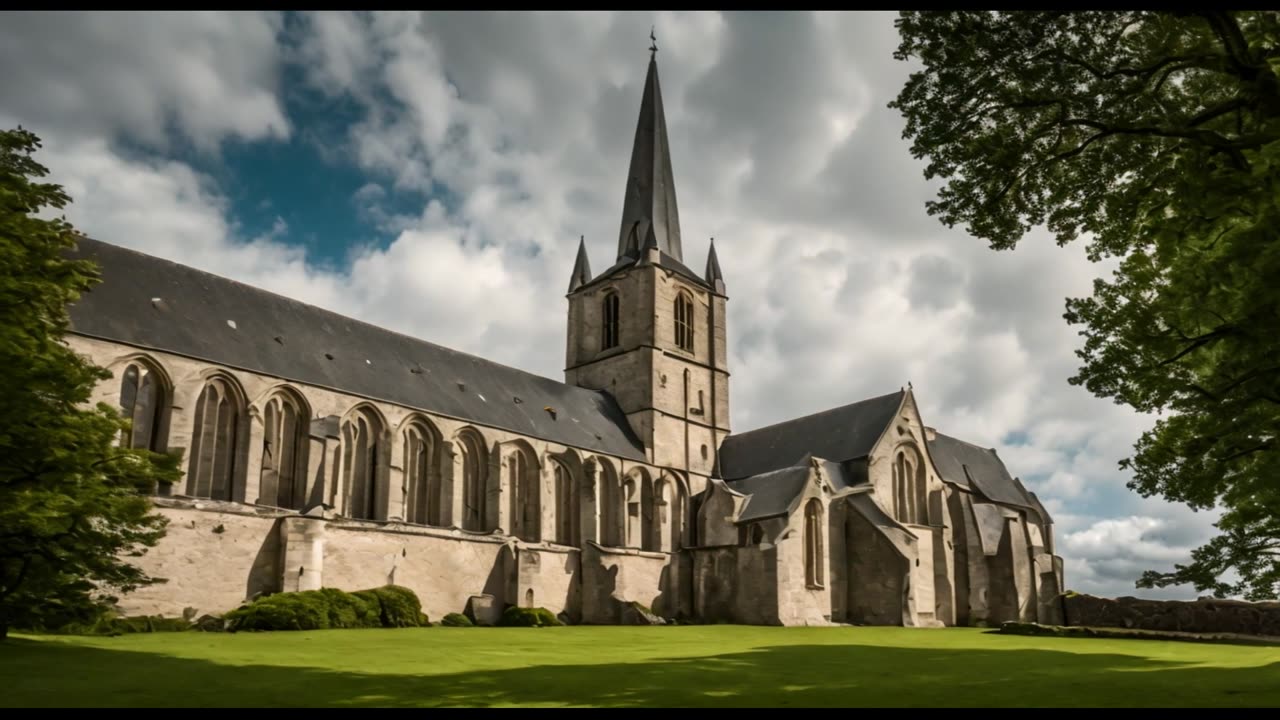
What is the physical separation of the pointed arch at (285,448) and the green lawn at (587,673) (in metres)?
9.21

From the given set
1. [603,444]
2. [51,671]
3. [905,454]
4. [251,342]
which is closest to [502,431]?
[603,444]

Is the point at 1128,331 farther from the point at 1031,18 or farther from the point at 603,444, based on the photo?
the point at 603,444

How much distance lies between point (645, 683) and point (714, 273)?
44.1m

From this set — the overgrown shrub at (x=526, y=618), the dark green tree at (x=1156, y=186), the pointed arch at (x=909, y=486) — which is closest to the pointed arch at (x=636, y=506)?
the overgrown shrub at (x=526, y=618)

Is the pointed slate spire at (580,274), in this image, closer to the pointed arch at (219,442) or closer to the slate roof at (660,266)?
the slate roof at (660,266)

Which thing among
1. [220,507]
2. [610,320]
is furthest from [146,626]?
[610,320]

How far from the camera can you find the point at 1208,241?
41.0 feet

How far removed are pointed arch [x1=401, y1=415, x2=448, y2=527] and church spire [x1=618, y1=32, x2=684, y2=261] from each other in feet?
62.7

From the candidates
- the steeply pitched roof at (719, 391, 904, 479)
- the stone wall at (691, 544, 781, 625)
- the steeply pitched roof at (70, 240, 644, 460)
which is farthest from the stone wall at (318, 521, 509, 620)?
the steeply pitched roof at (719, 391, 904, 479)

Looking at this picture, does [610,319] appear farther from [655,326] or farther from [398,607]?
[398,607]

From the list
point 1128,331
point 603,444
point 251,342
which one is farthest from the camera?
point 603,444

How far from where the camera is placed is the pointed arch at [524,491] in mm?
41000

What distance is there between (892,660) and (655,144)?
41.3 metres

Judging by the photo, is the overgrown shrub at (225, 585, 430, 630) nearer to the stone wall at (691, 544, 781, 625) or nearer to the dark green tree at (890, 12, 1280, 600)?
the stone wall at (691, 544, 781, 625)
